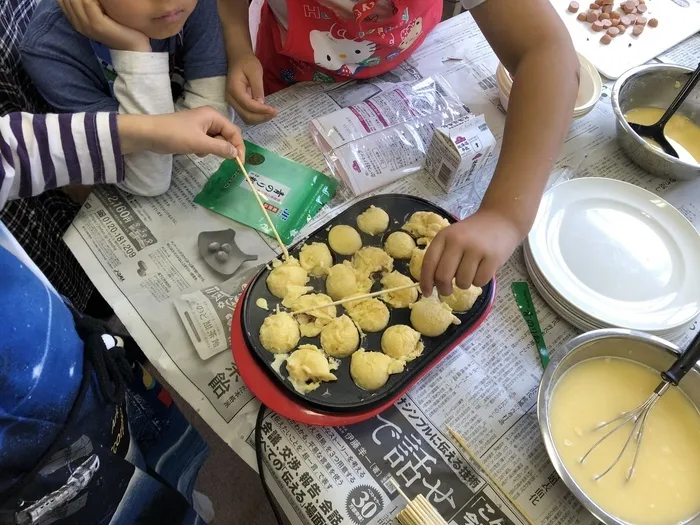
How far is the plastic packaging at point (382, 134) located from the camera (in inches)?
33.2

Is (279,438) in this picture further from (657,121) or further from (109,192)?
(657,121)

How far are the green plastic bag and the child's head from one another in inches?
8.4

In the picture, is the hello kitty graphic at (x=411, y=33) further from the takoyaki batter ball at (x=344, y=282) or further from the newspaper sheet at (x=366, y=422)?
the takoyaki batter ball at (x=344, y=282)

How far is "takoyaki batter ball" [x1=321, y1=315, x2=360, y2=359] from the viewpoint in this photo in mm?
645

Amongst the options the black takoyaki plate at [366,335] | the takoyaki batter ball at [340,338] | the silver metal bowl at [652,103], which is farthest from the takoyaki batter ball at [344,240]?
the silver metal bowl at [652,103]

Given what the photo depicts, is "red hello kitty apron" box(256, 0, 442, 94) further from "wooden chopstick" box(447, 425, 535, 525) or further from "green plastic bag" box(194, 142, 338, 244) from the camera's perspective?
"wooden chopstick" box(447, 425, 535, 525)

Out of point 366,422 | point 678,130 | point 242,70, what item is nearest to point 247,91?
point 242,70

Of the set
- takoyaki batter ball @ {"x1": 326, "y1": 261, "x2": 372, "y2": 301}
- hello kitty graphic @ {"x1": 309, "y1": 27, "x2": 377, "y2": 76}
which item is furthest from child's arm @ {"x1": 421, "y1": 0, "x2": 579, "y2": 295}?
hello kitty graphic @ {"x1": 309, "y1": 27, "x2": 377, "y2": 76}

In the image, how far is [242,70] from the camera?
84 centimetres

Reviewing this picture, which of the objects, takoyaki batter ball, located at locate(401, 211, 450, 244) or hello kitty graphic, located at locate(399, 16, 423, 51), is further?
hello kitty graphic, located at locate(399, 16, 423, 51)

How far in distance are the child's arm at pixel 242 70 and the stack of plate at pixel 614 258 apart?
1.56ft

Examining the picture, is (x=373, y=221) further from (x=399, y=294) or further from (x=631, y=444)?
(x=631, y=444)

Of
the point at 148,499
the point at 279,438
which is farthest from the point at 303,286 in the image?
the point at 148,499

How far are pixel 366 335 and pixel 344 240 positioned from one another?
139 mm
